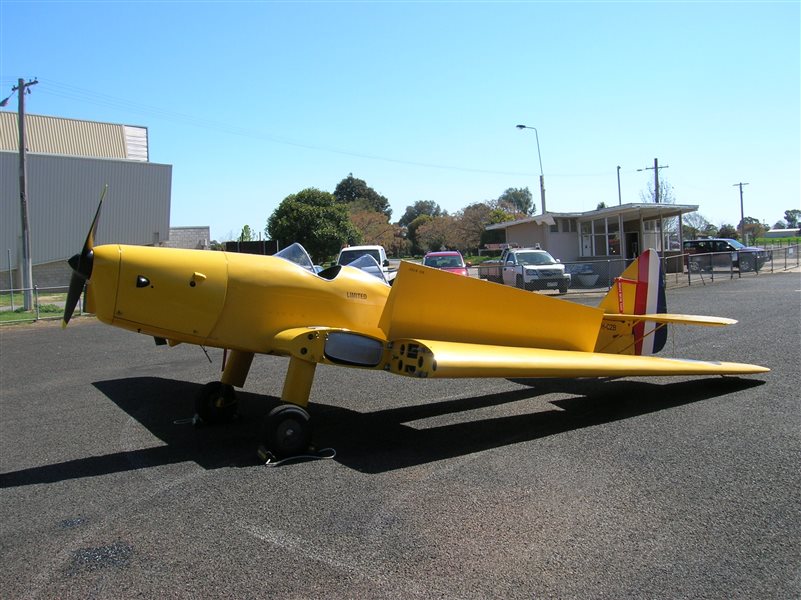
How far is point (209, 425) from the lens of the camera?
6762 mm

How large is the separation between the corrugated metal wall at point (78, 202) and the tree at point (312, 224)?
31.8 feet

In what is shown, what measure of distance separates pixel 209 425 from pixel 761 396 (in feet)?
Answer: 21.4

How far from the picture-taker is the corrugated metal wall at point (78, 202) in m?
33.2

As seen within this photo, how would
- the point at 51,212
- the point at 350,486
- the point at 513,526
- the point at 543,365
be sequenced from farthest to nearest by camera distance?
the point at 51,212 < the point at 543,365 < the point at 350,486 < the point at 513,526

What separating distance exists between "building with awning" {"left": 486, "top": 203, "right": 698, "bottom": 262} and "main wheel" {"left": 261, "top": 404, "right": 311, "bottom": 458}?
27.1 m

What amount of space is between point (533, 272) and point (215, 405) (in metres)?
16.7

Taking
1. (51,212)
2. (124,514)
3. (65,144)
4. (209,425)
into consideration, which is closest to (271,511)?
(124,514)

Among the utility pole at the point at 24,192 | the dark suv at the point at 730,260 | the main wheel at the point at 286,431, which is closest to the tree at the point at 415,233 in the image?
the dark suv at the point at 730,260

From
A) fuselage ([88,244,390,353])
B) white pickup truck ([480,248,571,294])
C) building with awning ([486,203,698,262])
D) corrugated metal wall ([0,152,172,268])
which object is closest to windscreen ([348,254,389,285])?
fuselage ([88,244,390,353])

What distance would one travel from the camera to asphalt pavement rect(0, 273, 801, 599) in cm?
341

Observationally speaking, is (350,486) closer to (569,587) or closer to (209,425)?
(569,587)

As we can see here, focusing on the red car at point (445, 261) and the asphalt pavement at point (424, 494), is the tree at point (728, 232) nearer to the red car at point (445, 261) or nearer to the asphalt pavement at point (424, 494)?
the red car at point (445, 261)

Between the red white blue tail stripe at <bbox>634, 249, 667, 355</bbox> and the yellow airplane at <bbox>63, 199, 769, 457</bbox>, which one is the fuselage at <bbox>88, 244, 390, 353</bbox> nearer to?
the yellow airplane at <bbox>63, 199, 769, 457</bbox>

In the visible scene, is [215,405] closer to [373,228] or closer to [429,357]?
[429,357]
